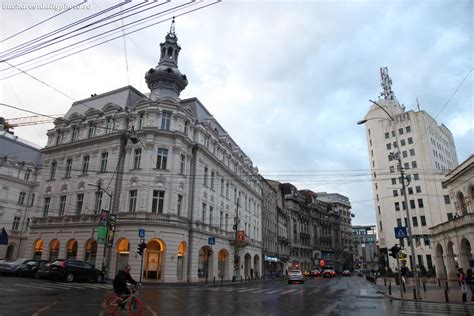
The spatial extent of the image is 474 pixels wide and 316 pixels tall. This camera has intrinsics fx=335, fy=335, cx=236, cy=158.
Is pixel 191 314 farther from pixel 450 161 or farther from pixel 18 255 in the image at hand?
pixel 450 161

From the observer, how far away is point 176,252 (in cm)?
3334

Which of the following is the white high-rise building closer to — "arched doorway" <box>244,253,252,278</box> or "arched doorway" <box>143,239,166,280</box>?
"arched doorway" <box>244,253,252,278</box>

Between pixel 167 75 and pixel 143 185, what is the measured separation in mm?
15320

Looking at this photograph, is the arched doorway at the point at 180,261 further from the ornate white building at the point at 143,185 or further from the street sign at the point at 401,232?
the street sign at the point at 401,232

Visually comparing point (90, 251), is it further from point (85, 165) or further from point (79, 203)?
point (85, 165)

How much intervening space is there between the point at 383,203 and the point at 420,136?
17.5 m

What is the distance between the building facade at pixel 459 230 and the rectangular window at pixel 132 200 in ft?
108

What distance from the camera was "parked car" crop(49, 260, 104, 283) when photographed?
992 inches

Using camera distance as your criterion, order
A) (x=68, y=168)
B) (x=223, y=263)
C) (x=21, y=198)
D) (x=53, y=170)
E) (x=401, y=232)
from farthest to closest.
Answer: (x=21, y=198)
(x=223, y=263)
(x=53, y=170)
(x=68, y=168)
(x=401, y=232)

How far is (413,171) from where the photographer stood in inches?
3027

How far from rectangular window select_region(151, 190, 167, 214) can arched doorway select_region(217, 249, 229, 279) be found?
13.5 m

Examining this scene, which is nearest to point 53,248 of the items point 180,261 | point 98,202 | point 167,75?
point 98,202

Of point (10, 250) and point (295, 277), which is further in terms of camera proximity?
point (10, 250)

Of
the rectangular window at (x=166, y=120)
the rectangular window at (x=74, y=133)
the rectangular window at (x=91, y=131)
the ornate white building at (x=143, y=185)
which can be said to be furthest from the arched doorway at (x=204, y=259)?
the rectangular window at (x=74, y=133)
